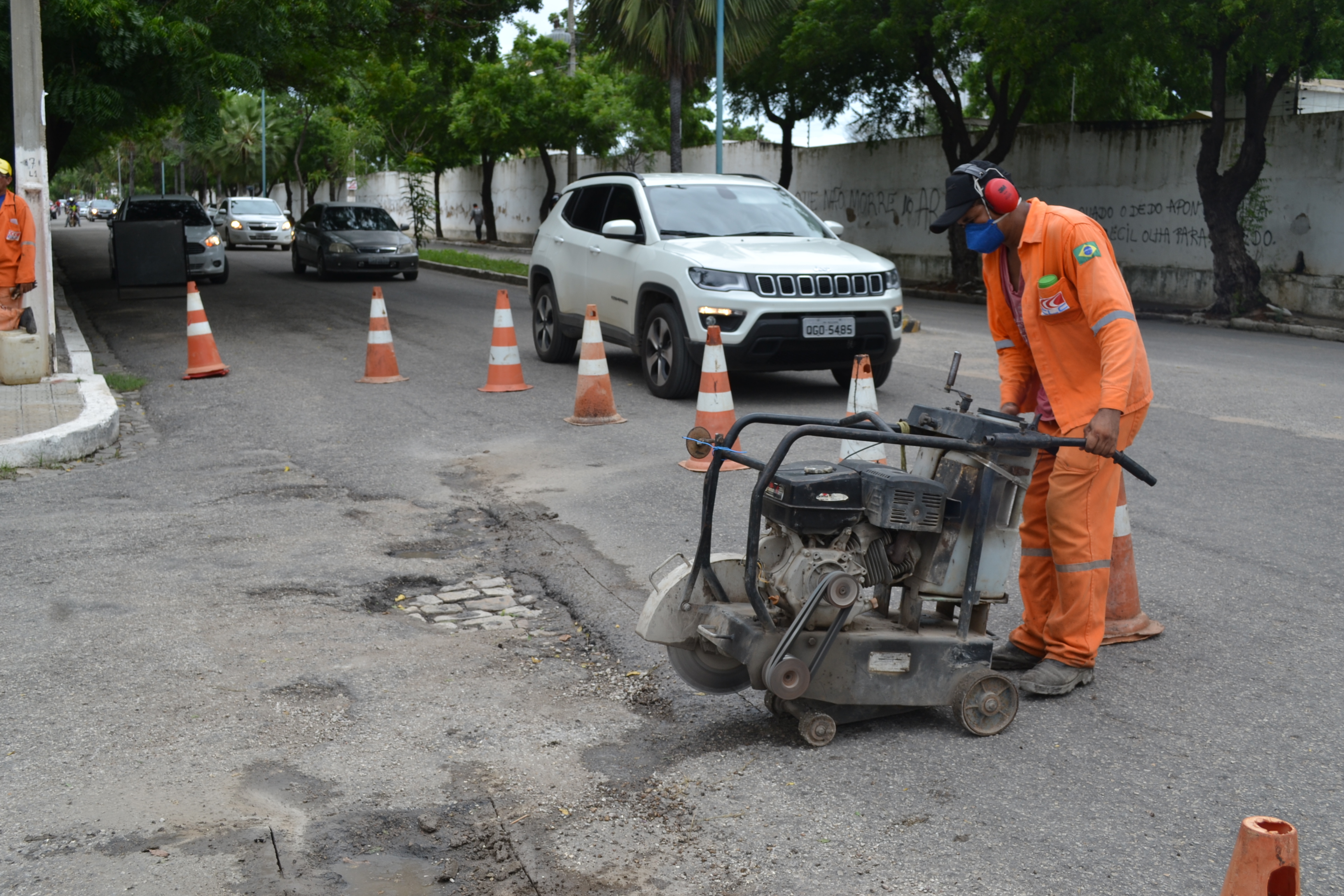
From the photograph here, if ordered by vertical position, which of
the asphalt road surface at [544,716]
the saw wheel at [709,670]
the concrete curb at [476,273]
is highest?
the concrete curb at [476,273]

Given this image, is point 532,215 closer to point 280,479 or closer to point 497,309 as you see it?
point 497,309

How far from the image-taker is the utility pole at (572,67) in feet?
136

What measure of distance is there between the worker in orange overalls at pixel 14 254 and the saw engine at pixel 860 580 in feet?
28.2

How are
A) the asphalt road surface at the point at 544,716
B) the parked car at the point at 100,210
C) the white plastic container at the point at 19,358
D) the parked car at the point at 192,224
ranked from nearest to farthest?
the asphalt road surface at the point at 544,716 → the white plastic container at the point at 19,358 → the parked car at the point at 192,224 → the parked car at the point at 100,210

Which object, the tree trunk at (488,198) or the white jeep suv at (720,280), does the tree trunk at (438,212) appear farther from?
the white jeep suv at (720,280)

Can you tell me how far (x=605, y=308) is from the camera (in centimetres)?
1156

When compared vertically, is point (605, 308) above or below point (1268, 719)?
above

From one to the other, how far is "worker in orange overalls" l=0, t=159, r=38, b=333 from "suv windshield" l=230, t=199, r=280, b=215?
92.6ft

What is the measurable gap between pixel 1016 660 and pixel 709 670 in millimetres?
1192

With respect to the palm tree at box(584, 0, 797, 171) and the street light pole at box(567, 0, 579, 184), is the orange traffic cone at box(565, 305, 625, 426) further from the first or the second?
the street light pole at box(567, 0, 579, 184)

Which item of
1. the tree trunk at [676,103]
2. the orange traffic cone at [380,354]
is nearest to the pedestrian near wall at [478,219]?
the tree trunk at [676,103]

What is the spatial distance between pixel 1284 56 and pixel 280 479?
594 inches

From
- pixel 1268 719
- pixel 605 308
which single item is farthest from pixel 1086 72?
pixel 1268 719

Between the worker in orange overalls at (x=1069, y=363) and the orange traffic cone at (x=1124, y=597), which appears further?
the orange traffic cone at (x=1124, y=597)
